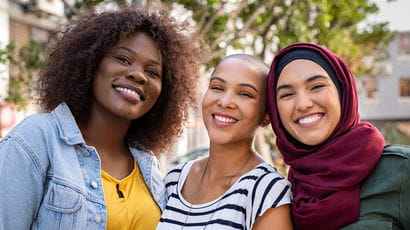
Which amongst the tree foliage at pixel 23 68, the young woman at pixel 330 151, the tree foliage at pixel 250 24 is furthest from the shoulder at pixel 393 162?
the tree foliage at pixel 23 68

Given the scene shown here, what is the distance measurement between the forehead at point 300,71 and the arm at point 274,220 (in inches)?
25.2

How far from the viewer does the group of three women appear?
2.30 meters

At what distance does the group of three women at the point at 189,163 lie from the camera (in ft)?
7.54

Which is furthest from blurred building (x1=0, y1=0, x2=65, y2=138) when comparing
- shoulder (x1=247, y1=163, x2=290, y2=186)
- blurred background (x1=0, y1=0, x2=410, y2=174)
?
shoulder (x1=247, y1=163, x2=290, y2=186)

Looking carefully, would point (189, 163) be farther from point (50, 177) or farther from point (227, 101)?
point (50, 177)

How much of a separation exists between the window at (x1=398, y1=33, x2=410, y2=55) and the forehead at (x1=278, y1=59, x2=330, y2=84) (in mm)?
34189

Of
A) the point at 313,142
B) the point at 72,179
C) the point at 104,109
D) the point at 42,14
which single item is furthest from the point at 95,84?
the point at 42,14

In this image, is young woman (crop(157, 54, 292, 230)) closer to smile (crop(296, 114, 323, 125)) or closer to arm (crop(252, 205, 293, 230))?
arm (crop(252, 205, 293, 230))

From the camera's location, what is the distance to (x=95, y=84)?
298 cm

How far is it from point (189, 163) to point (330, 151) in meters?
1.04

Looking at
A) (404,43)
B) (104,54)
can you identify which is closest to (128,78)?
(104,54)

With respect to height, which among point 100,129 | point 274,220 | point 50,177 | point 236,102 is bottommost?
point 274,220

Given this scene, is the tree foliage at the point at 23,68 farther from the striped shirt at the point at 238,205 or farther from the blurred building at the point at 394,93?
the blurred building at the point at 394,93

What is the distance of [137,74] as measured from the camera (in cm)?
288
